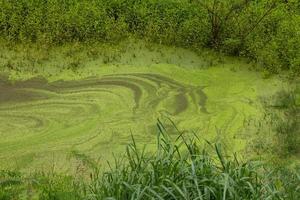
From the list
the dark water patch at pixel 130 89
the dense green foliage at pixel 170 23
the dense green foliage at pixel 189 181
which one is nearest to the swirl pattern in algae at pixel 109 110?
the dark water patch at pixel 130 89

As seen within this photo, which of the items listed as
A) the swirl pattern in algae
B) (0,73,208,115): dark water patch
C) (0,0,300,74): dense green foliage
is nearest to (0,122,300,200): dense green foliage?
the swirl pattern in algae

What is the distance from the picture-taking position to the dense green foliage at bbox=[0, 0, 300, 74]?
6.12 meters

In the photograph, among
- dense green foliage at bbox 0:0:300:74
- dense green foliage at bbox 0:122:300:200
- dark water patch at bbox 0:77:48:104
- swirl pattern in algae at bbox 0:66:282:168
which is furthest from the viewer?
dense green foliage at bbox 0:0:300:74

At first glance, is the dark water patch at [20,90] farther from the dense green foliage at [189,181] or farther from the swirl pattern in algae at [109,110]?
the dense green foliage at [189,181]

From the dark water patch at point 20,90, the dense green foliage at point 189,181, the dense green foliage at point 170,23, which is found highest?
the dense green foliage at point 170,23

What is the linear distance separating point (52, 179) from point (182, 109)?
5.07 feet

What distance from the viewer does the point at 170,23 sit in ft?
21.4

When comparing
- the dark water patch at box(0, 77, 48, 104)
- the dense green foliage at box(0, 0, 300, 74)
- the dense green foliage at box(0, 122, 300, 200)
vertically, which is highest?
the dense green foliage at box(0, 0, 300, 74)

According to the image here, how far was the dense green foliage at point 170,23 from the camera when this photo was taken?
6.12 meters

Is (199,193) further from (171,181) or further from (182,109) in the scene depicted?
(182,109)

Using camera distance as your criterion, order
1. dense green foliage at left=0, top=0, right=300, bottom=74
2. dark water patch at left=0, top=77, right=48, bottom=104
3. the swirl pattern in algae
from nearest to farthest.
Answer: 1. the swirl pattern in algae
2. dark water patch at left=0, top=77, right=48, bottom=104
3. dense green foliage at left=0, top=0, right=300, bottom=74

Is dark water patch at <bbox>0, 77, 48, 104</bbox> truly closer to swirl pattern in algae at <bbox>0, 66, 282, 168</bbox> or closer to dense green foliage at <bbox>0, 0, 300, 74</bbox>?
swirl pattern in algae at <bbox>0, 66, 282, 168</bbox>

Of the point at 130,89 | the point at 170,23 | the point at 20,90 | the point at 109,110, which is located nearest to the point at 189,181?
the point at 109,110

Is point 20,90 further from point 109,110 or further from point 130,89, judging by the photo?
point 130,89
